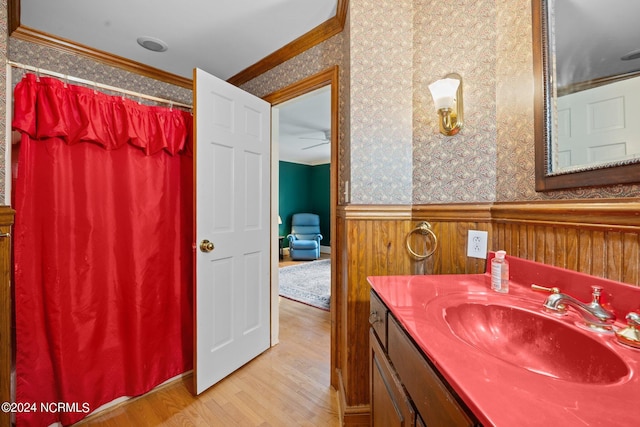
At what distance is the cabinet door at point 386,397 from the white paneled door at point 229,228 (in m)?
1.14

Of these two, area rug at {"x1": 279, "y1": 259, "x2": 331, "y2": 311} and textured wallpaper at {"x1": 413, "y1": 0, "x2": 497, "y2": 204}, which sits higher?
textured wallpaper at {"x1": 413, "y1": 0, "x2": 497, "y2": 204}

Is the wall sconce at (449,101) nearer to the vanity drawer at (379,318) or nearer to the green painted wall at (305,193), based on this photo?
the vanity drawer at (379,318)

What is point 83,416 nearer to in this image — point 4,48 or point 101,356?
point 101,356

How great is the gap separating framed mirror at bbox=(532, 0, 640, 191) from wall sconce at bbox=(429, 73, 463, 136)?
301 millimetres

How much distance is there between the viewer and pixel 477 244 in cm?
126

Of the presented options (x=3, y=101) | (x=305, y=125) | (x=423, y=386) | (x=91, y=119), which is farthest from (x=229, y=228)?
(x=305, y=125)

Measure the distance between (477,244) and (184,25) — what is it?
6.95 feet

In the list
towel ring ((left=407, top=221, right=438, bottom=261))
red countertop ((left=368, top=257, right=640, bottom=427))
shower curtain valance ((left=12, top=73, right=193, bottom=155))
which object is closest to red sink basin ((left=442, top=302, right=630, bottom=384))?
red countertop ((left=368, top=257, right=640, bottom=427))

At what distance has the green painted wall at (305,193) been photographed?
22.7ft

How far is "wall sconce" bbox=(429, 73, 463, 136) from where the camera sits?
4.05 ft

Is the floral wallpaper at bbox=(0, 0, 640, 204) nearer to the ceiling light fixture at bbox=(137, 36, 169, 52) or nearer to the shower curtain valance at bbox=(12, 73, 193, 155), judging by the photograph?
the shower curtain valance at bbox=(12, 73, 193, 155)

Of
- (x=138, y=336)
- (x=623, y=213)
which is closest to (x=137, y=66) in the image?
(x=138, y=336)

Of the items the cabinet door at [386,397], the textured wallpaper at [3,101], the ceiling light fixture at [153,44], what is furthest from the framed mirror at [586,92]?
the textured wallpaper at [3,101]

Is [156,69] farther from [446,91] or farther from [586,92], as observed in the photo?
[586,92]
